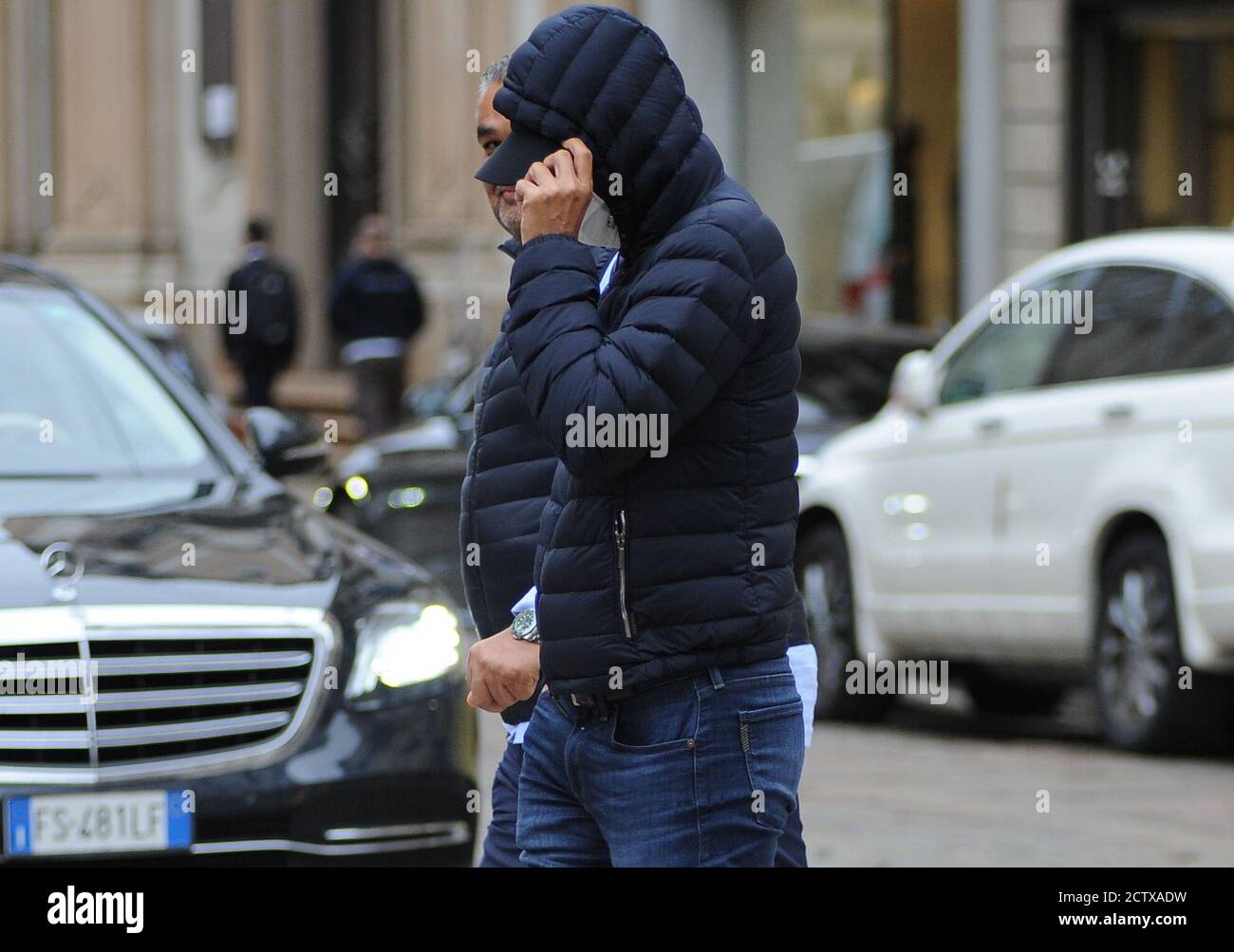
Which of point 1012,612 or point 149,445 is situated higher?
point 149,445

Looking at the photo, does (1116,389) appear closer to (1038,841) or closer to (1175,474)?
(1175,474)

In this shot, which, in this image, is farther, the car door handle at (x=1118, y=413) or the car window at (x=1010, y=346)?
the car window at (x=1010, y=346)

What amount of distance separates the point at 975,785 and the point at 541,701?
530 cm

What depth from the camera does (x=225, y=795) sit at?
17.4 ft

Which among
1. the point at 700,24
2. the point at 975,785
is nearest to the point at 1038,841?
the point at 975,785

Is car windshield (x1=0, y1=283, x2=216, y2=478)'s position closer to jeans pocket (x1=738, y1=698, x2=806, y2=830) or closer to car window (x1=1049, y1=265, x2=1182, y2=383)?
jeans pocket (x1=738, y1=698, x2=806, y2=830)

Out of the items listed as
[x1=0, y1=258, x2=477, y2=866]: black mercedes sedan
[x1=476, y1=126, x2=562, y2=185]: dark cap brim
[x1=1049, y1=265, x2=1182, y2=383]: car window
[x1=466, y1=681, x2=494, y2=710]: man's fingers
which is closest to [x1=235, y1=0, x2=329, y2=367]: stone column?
[x1=1049, y1=265, x2=1182, y2=383]: car window

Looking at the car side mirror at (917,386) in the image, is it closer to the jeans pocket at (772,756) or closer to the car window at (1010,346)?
the car window at (1010,346)

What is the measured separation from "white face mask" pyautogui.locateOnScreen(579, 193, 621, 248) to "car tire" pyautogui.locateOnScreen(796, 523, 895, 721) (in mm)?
7327

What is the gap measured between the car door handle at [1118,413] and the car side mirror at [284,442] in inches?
138

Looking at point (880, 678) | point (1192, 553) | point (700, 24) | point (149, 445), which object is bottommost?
point (880, 678)

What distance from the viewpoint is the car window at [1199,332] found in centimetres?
887

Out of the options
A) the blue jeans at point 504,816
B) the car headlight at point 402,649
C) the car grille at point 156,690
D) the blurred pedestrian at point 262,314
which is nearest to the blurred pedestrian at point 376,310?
the blurred pedestrian at point 262,314

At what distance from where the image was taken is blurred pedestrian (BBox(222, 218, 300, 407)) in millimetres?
19578
